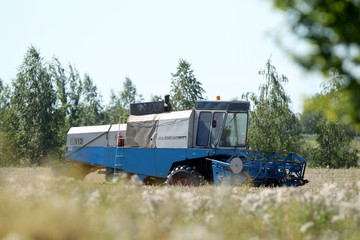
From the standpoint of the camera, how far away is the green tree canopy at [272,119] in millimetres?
39812

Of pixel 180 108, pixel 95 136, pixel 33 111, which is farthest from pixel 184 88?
pixel 95 136

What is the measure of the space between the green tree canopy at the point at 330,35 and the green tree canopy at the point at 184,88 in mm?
38950

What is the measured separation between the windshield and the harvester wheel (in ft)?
3.95

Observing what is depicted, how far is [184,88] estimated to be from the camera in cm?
4528

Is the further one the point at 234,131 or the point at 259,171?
the point at 234,131

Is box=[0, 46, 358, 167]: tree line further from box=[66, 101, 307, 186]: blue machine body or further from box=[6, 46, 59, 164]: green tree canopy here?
box=[66, 101, 307, 186]: blue machine body

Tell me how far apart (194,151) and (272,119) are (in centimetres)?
2666

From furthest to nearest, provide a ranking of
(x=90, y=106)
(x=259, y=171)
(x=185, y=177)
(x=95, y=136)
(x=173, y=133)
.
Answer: (x=90, y=106), (x=95, y=136), (x=173, y=133), (x=185, y=177), (x=259, y=171)

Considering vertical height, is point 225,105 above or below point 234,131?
above

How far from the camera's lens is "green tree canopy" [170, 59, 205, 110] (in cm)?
4528

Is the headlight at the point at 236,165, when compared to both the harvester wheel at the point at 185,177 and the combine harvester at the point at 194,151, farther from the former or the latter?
the harvester wheel at the point at 185,177

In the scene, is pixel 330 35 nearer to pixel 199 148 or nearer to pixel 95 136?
pixel 199 148

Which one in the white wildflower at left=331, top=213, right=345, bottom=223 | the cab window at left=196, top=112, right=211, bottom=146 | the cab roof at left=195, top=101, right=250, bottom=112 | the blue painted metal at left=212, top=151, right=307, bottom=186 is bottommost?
the blue painted metal at left=212, top=151, right=307, bottom=186

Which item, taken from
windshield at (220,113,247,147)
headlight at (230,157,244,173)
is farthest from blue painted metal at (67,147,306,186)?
windshield at (220,113,247,147)
